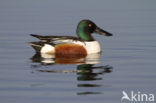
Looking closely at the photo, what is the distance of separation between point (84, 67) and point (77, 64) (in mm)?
451

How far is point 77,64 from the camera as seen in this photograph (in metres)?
11.2

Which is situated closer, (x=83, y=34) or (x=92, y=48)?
(x=92, y=48)

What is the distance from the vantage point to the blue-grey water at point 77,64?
28.3 feet

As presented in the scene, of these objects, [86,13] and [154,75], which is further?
[86,13]

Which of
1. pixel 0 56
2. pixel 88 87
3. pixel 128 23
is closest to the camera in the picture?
pixel 88 87

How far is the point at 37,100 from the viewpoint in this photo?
8.09 meters

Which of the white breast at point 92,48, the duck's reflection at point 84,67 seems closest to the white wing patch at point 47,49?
the duck's reflection at point 84,67

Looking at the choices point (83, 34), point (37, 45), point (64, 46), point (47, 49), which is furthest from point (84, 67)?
point (83, 34)

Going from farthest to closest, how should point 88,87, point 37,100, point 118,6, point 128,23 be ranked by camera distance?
point 118,6 < point 128,23 < point 88,87 < point 37,100

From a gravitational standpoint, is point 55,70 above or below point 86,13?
below

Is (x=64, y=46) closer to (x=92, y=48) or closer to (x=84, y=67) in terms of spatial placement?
(x=92, y=48)

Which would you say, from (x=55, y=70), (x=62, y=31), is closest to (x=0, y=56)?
(x=55, y=70)

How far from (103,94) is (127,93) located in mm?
351

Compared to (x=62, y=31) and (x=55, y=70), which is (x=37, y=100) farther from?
(x=62, y=31)
